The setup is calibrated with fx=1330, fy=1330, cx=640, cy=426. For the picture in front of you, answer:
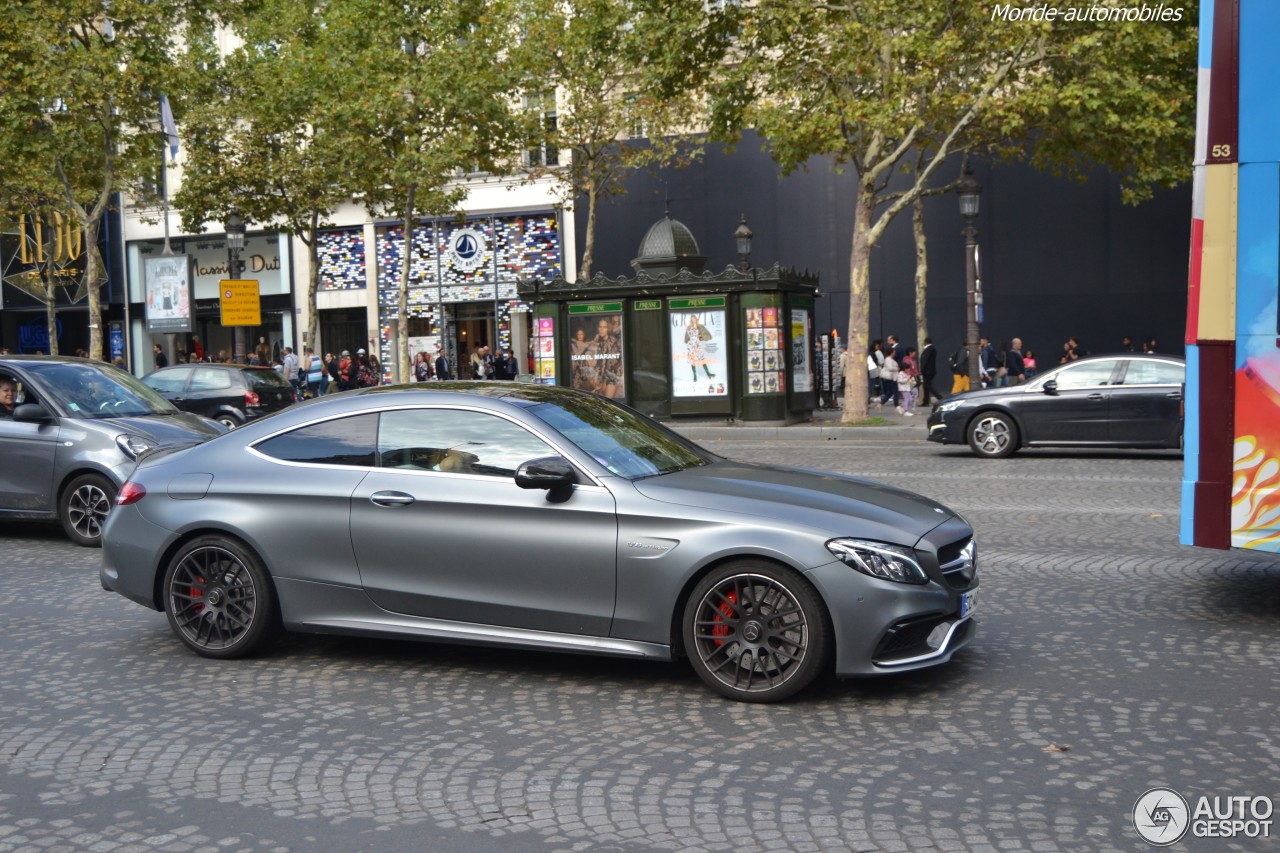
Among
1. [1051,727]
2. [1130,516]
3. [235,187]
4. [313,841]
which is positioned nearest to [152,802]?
[313,841]

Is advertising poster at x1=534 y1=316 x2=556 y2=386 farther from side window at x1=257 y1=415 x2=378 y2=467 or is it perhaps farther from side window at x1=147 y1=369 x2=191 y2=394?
side window at x1=257 y1=415 x2=378 y2=467

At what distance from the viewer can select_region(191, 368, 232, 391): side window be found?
21.8 meters

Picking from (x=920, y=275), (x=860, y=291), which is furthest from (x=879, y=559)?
(x=920, y=275)

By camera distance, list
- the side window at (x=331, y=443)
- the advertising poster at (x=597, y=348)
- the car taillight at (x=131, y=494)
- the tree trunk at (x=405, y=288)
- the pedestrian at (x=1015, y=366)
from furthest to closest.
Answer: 1. the tree trunk at (x=405, y=288)
2. the pedestrian at (x=1015, y=366)
3. the advertising poster at (x=597, y=348)
4. the car taillight at (x=131, y=494)
5. the side window at (x=331, y=443)

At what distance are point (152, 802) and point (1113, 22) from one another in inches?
842

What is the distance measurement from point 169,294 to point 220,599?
27.1 meters

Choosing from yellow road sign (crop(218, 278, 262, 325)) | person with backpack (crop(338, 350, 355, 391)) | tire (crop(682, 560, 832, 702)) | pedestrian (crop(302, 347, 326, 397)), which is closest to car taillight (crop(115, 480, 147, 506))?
tire (crop(682, 560, 832, 702))

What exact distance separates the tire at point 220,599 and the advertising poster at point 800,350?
20636mm

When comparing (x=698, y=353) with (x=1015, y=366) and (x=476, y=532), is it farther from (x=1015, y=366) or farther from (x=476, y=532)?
(x=476, y=532)

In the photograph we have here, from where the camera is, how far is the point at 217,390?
2180cm

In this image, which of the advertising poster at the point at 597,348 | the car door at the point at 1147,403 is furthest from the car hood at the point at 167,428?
the advertising poster at the point at 597,348

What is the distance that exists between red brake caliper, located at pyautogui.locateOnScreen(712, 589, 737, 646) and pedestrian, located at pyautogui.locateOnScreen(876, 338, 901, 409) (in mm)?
25294

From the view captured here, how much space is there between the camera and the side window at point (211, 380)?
71.7 ft

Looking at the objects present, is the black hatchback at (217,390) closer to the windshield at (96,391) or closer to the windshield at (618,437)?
the windshield at (96,391)
